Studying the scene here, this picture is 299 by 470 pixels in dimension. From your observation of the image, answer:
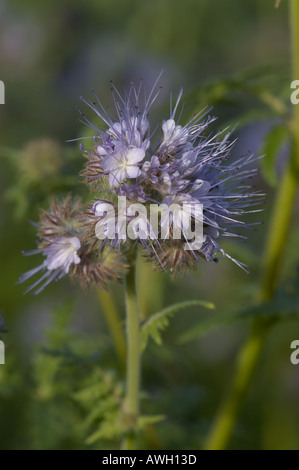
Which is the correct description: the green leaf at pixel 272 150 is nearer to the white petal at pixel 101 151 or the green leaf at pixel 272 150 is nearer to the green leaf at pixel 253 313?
the green leaf at pixel 253 313

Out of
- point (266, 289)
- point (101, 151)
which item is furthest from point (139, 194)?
point (266, 289)

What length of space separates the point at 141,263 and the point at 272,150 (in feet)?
3.54

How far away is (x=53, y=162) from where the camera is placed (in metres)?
3.65

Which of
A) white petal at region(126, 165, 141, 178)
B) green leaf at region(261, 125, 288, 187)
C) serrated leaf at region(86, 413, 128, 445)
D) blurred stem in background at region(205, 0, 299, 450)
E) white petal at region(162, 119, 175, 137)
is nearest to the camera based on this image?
white petal at region(126, 165, 141, 178)

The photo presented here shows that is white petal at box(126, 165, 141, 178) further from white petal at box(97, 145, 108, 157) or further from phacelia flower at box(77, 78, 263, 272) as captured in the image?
white petal at box(97, 145, 108, 157)

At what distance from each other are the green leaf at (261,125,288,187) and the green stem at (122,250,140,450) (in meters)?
0.85

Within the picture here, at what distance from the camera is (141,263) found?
3660mm

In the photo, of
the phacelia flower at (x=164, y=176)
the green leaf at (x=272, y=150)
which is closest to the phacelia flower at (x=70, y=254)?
the phacelia flower at (x=164, y=176)

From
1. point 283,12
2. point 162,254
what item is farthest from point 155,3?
point 162,254

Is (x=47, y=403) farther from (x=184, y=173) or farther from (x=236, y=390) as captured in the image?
(x=184, y=173)

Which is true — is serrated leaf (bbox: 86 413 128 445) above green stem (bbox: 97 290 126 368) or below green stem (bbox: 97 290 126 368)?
below

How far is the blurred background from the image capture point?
3354 millimetres

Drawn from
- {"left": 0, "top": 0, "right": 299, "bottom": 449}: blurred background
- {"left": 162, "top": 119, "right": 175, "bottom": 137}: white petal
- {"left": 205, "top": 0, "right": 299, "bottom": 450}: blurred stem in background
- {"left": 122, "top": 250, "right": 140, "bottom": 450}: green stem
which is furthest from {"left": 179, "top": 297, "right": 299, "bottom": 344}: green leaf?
{"left": 162, "top": 119, "right": 175, "bottom": 137}: white petal

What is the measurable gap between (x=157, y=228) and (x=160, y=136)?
1.45ft
